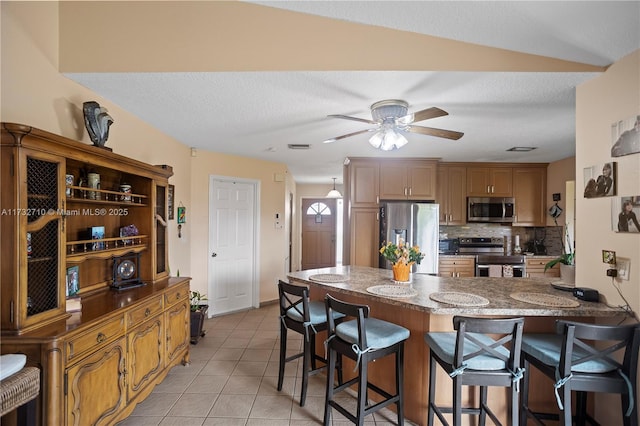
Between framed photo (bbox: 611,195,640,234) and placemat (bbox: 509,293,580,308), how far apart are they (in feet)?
1.68

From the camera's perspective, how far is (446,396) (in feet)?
6.44

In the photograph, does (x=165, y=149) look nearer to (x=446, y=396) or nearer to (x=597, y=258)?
(x=446, y=396)

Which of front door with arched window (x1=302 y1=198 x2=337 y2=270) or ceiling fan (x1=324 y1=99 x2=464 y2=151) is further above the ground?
ceiling fan (x1=324 y1=99 x2=464 y2=151)

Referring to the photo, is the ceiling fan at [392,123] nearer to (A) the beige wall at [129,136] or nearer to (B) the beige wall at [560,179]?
(A) the beige wall at [129,136]

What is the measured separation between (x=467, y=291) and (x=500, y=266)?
2.74 meters

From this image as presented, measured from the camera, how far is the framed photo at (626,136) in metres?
1.61

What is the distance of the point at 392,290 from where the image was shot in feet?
6.97

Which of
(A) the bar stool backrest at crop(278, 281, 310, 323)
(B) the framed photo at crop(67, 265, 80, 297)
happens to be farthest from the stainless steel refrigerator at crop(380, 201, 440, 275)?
(B) the framed photo at crop(67, 265, 80, 297)

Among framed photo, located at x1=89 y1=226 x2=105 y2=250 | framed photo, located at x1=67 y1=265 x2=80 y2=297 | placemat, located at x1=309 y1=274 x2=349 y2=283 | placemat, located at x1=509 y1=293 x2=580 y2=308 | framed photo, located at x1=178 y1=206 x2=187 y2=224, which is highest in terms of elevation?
framed photo, located at x1=178 y1=206 x2=187 y2=224

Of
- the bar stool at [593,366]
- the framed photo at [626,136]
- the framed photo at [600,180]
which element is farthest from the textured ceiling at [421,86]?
the bar stool at [593,366]

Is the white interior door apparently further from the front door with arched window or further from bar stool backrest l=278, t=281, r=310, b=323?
the front door with arched window

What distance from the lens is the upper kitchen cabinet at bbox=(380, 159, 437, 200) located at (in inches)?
172

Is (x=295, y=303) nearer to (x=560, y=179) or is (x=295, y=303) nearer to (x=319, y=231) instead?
(x=560, y=179)

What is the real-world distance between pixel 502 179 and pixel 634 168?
3289mm
